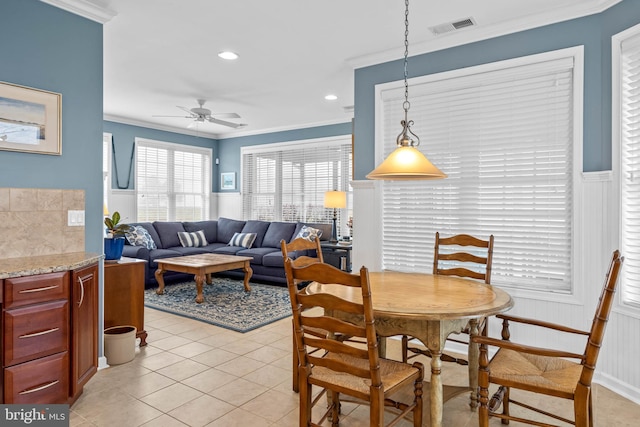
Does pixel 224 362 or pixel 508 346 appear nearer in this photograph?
pixel 508 346

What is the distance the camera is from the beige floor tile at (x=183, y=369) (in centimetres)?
301

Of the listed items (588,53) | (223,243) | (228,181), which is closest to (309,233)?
(223,243)

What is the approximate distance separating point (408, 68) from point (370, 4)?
38.8 inches

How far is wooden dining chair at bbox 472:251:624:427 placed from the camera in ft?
5.60

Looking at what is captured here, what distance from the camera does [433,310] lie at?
189 centimetres

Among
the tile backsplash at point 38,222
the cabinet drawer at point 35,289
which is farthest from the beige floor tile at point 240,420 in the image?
the tile backsplash at point 38,222

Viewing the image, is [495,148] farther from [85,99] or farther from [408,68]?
[85,99]

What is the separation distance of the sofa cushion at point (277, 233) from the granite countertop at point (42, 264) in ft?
14.2

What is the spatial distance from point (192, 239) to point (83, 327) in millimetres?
4654

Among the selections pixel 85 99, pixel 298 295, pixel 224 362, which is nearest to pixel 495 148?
pixel 298 295

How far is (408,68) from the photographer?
3.82 metres

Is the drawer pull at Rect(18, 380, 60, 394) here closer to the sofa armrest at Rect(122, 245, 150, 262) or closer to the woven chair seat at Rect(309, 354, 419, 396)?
the woven chair seat at Rect(309, 354, 419, 396)

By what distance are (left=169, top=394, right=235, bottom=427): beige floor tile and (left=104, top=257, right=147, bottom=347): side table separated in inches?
49.5

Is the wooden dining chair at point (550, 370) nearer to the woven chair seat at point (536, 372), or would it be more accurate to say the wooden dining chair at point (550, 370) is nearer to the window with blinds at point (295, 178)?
the woven chair seat at point (536, 372)
